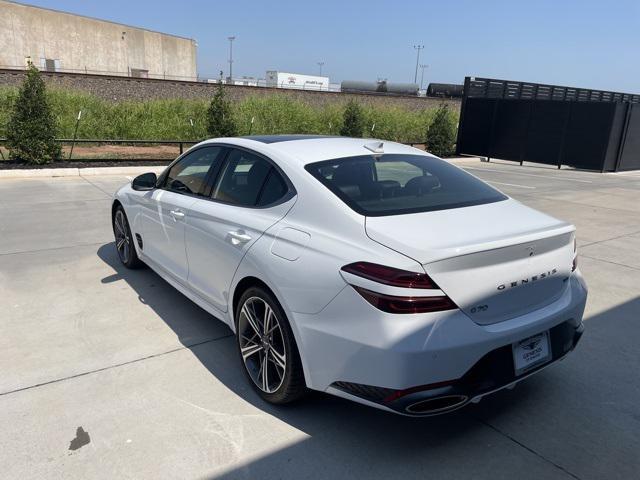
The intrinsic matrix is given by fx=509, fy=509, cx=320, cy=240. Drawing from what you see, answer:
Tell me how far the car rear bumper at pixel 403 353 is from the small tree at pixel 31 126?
11.8 metres

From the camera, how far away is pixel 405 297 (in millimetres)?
2287

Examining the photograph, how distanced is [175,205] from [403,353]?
241cm

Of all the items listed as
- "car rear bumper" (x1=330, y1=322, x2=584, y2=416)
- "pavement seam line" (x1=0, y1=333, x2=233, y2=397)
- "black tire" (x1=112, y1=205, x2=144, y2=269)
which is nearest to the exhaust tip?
"car rear bumper" (x1=330, y1=322, x2=584, y2=416)

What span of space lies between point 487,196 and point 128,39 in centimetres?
6027

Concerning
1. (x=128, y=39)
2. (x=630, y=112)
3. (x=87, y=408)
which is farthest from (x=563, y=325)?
(x=128, y=39)

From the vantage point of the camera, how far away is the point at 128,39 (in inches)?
2174

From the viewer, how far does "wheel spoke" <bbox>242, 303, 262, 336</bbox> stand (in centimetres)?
306

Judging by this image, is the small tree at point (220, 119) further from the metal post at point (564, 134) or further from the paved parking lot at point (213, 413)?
the metal post at point (564, 134)

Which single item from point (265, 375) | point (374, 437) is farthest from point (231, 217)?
point (374, 437)

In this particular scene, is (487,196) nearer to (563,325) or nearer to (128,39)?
(563,325)

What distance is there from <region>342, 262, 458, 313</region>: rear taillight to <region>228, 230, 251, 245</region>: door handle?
996 mm

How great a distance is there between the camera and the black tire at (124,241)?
5.21 metres

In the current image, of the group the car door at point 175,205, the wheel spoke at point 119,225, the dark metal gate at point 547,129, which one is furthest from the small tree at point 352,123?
the car door at point 175,205

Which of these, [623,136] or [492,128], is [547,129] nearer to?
[492,128]
